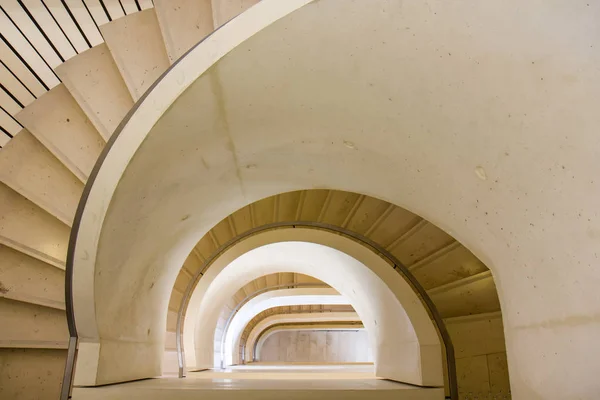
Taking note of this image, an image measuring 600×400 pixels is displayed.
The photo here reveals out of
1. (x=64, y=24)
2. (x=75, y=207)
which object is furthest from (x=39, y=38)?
(x=75, y=207)

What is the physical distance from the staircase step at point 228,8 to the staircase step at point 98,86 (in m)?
1.07

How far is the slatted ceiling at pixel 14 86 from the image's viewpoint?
3967 millimetres

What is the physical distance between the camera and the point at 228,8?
1902 mm

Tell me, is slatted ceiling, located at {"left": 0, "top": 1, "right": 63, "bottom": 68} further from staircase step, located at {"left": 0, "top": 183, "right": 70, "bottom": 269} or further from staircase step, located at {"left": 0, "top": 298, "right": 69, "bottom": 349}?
staircase step, located at {"left": 0, "top": 298, "right": 69, "bottom": 349}

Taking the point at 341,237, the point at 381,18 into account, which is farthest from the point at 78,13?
the point at 381,18

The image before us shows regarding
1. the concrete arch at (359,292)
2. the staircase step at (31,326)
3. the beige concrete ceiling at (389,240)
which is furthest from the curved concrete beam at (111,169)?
the concrete arch at (359,292)

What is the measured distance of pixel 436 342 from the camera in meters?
2.88

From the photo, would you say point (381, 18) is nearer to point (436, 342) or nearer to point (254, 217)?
point (436, 342)

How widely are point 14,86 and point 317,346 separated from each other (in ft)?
47.9

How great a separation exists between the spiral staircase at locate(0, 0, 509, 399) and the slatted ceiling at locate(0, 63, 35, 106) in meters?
0.49

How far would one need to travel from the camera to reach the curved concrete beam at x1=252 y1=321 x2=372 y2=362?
14953 mm

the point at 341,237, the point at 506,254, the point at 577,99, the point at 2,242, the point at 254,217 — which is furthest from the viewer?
the point at 254,217

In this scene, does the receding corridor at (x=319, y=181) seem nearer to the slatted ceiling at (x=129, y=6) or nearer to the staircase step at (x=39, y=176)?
the staircase step at (x=39, y=176)

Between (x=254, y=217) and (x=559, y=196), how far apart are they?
8.89 ft
